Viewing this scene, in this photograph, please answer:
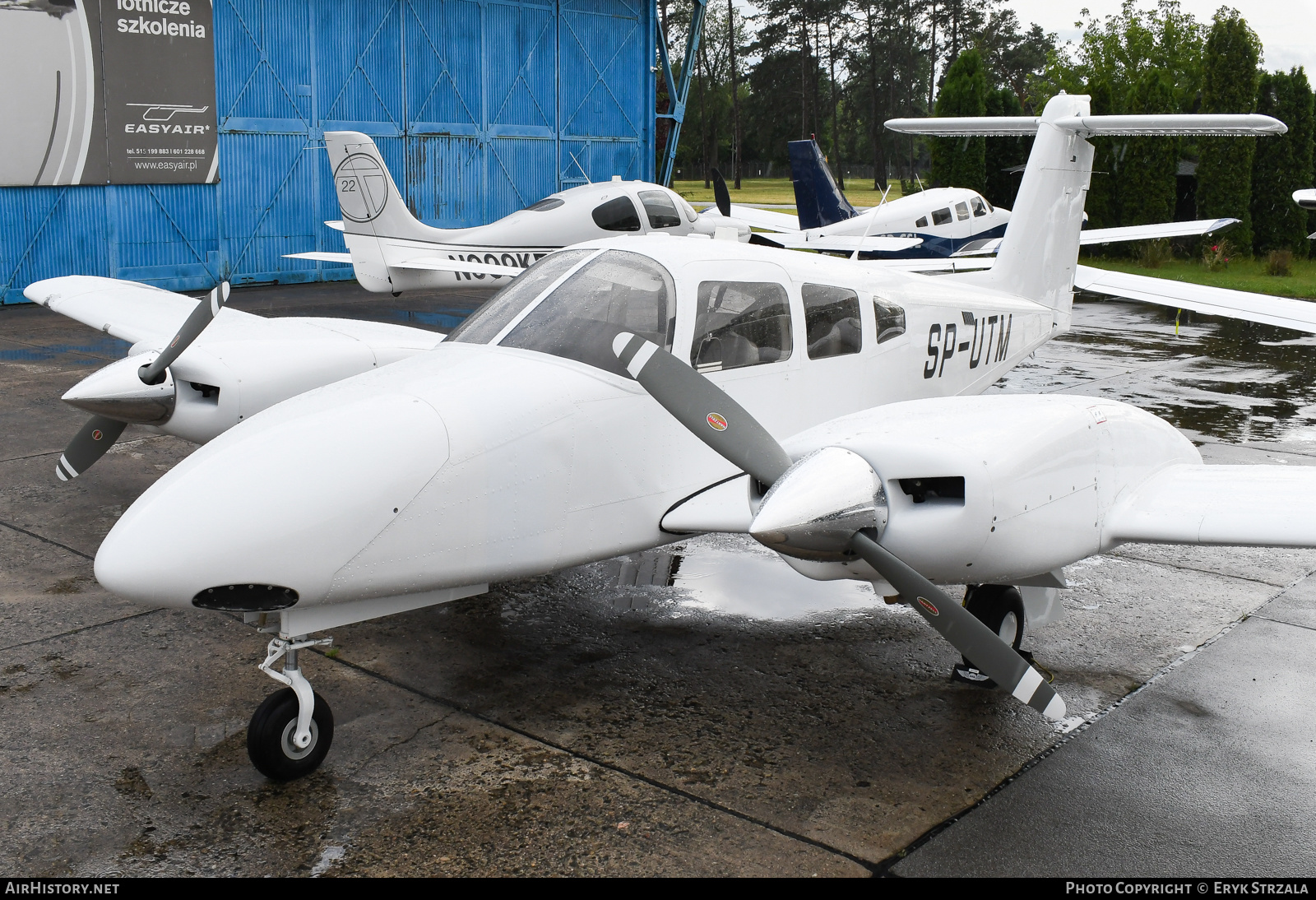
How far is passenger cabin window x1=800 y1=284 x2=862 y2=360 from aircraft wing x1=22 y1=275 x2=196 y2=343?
4.81 metres

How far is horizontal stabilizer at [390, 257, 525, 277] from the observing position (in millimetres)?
17266

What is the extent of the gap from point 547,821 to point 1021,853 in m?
1.88

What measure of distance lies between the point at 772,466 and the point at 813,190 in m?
21.1

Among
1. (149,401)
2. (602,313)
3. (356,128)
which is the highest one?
(356,128)

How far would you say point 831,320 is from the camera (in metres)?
6.80

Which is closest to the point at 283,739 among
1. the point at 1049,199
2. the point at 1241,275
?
the point at 1049,199

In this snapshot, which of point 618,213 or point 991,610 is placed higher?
point 618,213

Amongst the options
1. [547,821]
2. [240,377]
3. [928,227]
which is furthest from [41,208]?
[547,821]

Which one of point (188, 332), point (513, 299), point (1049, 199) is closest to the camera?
point (513, 299)

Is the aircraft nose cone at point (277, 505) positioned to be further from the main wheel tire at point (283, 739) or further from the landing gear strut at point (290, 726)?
the main wheel tire at point (283, 739)

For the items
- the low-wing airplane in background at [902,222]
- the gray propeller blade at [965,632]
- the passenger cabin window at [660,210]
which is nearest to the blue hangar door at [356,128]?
the low-wing airplane in background at [902,222]

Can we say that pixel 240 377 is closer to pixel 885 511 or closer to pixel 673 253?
pixel 673 253

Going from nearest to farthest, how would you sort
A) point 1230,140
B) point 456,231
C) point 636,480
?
point 636,480 < point 456,231 < point 1230,140

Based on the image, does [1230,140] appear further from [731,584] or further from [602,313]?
[602,313]
